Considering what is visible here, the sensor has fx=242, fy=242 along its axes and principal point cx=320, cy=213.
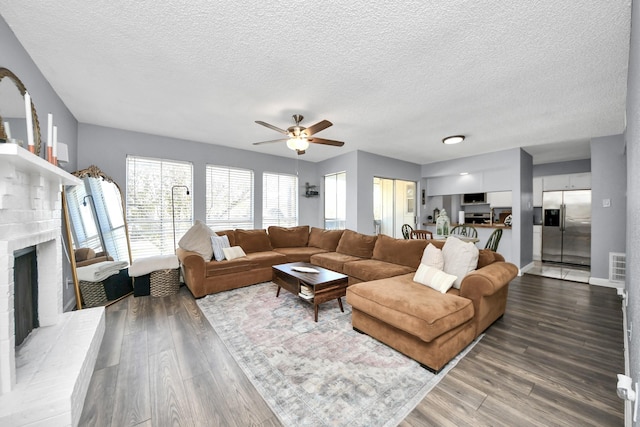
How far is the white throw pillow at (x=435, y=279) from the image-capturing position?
2.27m

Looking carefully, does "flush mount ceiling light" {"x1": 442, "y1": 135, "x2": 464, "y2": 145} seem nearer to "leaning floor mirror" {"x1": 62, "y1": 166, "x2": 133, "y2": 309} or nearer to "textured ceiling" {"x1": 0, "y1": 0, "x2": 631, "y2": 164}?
"textured ceiling" {"x1": 0, "y1": 0, "x2": 631, "y2": 164}

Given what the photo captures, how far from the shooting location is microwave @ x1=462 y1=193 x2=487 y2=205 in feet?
21.1

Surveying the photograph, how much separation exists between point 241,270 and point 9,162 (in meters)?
2.78

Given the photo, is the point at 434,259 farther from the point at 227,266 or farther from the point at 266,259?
the point at 227,266

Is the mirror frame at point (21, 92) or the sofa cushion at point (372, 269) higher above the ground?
the mirror frame at point (21, 92)

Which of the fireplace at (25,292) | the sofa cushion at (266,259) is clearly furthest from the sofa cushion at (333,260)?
the fireplace at (25,292)

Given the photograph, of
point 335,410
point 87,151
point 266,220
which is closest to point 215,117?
point 87,151

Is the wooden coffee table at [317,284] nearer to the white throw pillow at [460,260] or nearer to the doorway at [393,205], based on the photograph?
the white throw pillow at [460,260]

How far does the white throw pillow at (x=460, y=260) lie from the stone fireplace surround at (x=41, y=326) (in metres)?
2.95

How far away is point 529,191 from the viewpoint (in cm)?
Result: 533

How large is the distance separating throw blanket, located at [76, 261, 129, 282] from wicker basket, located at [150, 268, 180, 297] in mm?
453

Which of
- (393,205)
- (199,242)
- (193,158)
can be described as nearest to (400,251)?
(199,242)

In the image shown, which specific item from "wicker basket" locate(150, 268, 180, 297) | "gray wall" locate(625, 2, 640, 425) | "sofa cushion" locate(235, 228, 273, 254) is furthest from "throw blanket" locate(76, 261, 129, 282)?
"gray wall" locate(625, 2, 640, 425)

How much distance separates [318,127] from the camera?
115 inches
